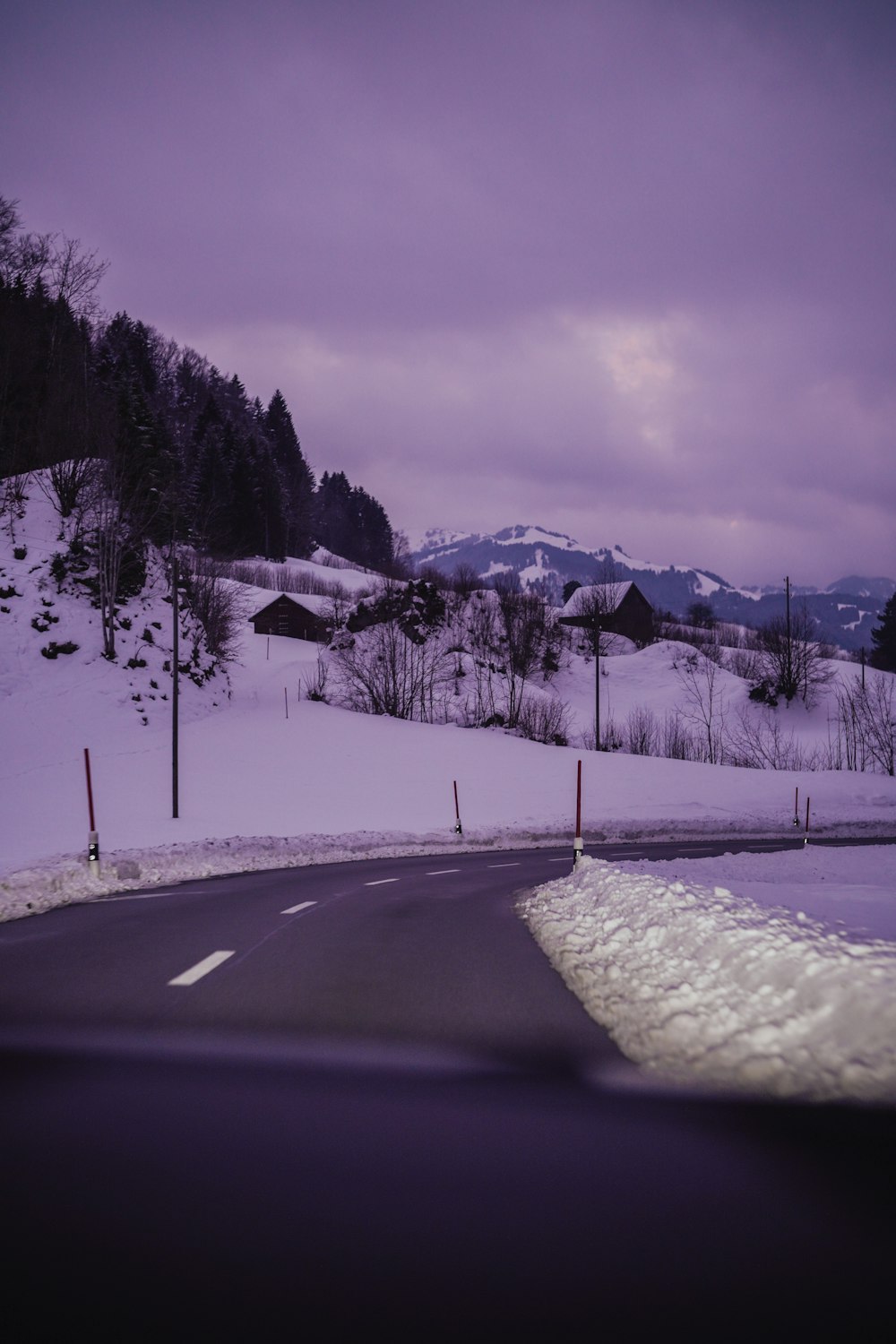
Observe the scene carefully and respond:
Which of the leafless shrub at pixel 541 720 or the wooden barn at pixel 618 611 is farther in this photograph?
the wooden barn at pixel 618 611

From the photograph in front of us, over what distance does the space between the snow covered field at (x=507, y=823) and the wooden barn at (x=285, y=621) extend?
29548mm

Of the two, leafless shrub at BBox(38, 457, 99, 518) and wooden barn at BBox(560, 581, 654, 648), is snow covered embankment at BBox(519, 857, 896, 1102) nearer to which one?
leafless shrub at BBox(38, 457, 99, 518)

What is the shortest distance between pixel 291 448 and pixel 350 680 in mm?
101294

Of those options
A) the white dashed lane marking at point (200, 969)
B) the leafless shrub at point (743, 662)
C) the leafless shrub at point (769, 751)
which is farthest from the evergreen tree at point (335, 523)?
the white dashed lane marking at point (200, 969)

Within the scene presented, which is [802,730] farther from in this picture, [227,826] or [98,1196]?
[98,1196]

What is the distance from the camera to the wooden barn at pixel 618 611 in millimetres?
94188

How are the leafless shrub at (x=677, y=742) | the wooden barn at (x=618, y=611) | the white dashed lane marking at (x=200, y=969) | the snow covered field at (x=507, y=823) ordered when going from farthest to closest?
the wooden barn at (x=618, y=611) → the leafless shrub at (x=677, y=742) → the white dashed lane marking at (x=200, y=969) → the snow covered field at (x=507, y=823)

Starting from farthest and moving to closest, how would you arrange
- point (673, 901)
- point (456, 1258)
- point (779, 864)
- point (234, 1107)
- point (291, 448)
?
point (291, 448) < point (779, 864) < point (673, 901) < point (234, 1107) < point (456, 1258)

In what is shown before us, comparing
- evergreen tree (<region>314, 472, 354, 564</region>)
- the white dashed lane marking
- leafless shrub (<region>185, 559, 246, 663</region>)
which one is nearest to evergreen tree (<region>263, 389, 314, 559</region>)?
evergreen tree (<region>314, 472, 354, 564</region>)

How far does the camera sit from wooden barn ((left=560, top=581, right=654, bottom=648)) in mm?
94188

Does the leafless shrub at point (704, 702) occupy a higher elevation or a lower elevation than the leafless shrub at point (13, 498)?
lower

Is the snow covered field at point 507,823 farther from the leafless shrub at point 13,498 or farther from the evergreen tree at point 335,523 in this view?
the evergreen tree at point 335,523

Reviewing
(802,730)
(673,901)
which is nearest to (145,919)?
(673,901)

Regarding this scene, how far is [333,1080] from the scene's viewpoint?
14.7ft
